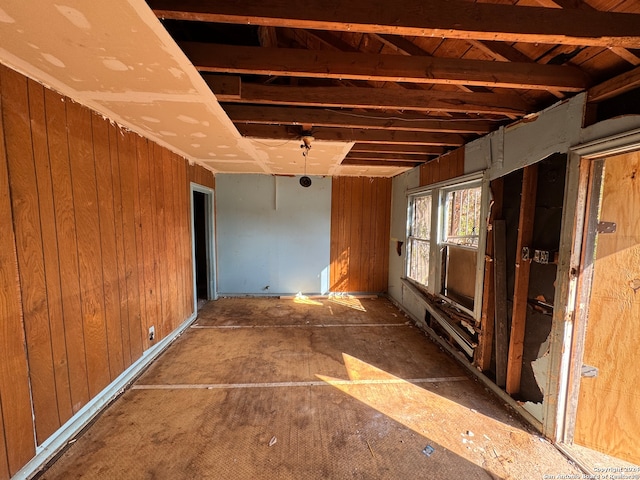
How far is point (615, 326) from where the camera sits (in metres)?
1.65

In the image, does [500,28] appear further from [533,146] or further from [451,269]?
[451,269]

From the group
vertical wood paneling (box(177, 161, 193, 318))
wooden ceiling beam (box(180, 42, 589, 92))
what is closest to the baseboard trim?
vertical wood paneling (box(177, 161, 193, 318))

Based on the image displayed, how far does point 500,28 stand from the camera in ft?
3.82

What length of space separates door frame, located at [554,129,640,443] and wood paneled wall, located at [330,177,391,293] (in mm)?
3422

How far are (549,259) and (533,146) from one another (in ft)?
2.76

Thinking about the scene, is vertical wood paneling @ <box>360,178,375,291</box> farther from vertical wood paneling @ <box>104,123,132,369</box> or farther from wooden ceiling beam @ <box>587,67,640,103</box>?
vertical wood paneling @ <box>104,123,132,369</box>

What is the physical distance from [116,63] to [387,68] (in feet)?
4.76

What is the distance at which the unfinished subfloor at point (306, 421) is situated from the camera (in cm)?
157

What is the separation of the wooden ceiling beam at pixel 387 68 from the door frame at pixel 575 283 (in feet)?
1.56

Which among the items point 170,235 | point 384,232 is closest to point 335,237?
point 384,232

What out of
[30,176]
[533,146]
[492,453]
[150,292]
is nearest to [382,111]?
[533,146]

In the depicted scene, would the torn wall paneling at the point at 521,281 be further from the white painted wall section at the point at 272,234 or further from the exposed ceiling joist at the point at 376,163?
the white painted wall section at the point at 272,234

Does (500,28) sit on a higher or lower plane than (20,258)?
higher

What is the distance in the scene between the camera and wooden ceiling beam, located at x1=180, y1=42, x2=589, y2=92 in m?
1.47
